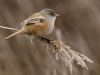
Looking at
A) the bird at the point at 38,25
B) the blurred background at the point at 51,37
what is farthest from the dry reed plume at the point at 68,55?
the blurred background at the point at 51,37

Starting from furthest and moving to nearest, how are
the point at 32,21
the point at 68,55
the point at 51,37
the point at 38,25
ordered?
the point at 51,37
the point at 38,25
the point at 32,21
the point at 68,55

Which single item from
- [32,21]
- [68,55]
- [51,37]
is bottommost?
[68,55]

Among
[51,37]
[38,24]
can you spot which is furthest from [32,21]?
[51,37]

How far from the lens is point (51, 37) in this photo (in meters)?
5.44

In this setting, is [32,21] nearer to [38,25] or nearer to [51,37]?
[38,25]

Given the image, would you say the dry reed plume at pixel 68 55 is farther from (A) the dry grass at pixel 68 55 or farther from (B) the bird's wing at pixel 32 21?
(B) the bird's wing at pixel 32 21

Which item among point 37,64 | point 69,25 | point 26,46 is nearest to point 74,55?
point 37,64

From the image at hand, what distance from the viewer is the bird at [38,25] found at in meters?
3.44

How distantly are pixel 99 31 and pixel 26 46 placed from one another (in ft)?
3.93

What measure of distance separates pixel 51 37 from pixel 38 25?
187 cm

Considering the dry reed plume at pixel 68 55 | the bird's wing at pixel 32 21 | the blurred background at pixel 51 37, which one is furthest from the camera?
the blurred background at pixel 51 37

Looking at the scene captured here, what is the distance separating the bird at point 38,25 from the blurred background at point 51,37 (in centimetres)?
36

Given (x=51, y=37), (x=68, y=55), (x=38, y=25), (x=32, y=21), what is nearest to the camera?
(x=68, y=55)

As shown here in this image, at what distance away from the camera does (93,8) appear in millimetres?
5305
